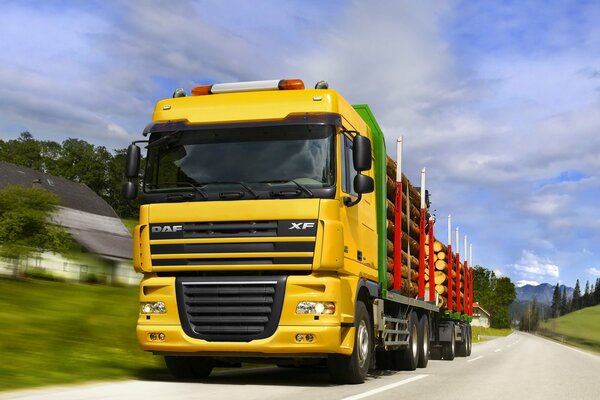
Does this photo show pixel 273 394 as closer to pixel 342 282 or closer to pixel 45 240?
pixel 342 282

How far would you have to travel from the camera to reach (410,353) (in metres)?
14.4

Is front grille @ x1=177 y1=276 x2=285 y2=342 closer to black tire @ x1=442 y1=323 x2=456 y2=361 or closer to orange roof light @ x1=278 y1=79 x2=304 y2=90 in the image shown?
orange roof light @ x1=278 y1=79 x2=304 y2=90

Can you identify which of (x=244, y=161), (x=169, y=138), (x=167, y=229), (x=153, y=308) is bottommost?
(x=153, y=308)

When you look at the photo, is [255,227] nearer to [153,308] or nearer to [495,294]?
[153,308]

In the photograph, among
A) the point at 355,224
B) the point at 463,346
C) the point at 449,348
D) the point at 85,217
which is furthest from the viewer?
the point at 85,217

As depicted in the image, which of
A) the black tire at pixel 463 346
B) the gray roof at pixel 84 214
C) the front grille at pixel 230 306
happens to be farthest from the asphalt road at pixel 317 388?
the gray roof at pixel 84 214

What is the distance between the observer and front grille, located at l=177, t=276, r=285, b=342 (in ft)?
30.4

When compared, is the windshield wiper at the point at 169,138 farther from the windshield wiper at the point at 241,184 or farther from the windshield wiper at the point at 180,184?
the windshield wiper at the point at 241,184

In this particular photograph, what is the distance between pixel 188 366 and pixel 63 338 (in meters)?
2.90

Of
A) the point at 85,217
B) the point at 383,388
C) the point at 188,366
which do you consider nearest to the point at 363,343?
the point at 383,388

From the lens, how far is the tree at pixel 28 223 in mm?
32812

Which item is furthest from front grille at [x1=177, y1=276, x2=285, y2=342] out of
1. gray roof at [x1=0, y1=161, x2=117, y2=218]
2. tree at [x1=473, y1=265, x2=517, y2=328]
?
tree at [x1=473, y1=265, x2=517, y2=328]

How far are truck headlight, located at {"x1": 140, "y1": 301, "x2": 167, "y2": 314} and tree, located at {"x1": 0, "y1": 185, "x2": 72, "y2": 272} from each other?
2221 cm

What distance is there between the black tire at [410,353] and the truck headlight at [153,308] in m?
5.96
